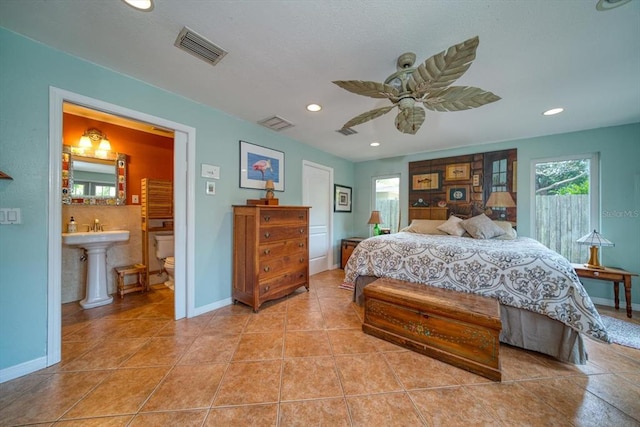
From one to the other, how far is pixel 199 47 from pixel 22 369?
2.60 metres

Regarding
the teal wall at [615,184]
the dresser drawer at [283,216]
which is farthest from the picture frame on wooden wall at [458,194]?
the dresser drawer at [283,216]

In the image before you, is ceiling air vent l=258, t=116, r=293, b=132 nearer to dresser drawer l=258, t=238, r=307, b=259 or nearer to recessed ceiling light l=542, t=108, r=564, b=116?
dresser drawer l=258, t=238, r=307, b=259

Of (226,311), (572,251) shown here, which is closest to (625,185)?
(572,251)

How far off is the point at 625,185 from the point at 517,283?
2.67 m

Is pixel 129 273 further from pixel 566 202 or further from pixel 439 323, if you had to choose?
pixel 566 202

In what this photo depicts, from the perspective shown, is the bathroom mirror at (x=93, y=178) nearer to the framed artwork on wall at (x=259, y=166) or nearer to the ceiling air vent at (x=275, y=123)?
the framed artwork on wall at (x=259, y=166)

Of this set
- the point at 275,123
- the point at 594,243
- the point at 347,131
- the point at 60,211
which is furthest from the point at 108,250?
the point at 594,243

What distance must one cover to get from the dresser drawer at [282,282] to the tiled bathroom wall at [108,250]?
7.14 ft

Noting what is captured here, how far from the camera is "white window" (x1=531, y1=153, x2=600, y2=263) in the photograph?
308cm

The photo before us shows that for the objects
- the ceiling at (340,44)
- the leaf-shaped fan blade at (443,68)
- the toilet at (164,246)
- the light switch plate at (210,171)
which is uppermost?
the ceiling at (340,44)

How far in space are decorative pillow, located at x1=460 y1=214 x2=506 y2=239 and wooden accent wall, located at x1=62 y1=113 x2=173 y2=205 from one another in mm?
4743

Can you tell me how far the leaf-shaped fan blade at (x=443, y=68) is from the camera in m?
1.10

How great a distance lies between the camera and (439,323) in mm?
1773

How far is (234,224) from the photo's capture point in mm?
2834
